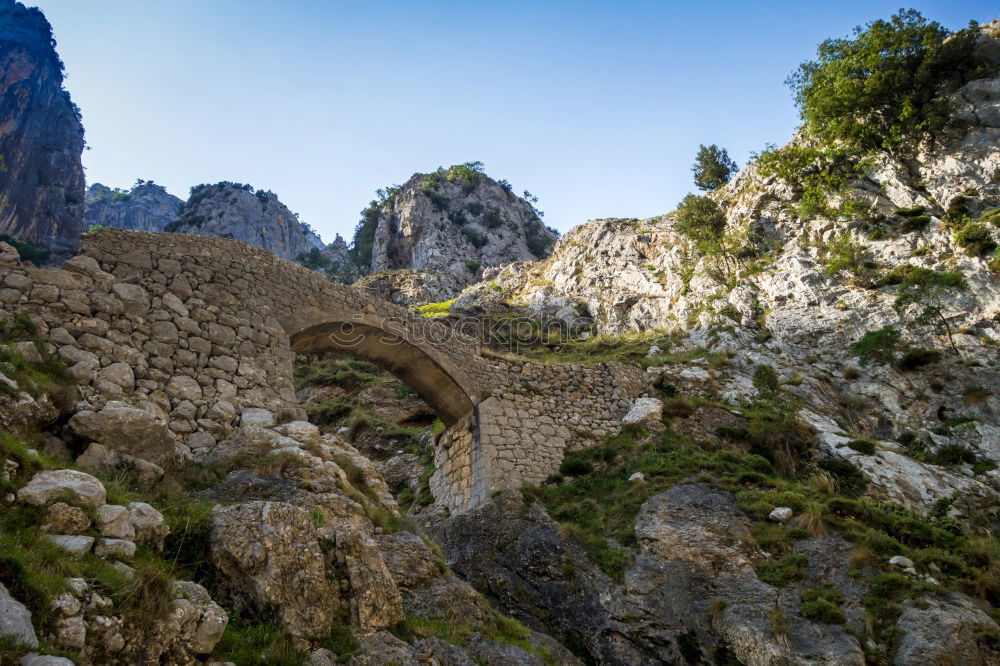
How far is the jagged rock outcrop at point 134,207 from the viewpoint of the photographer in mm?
81750

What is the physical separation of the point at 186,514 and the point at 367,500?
91.1 inches

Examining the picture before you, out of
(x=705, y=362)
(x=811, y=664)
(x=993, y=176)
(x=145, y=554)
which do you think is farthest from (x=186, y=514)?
(x=993, y=176)

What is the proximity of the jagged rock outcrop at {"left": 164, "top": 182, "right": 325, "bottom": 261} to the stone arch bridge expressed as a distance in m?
53.3

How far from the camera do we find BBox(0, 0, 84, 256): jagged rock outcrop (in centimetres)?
4666

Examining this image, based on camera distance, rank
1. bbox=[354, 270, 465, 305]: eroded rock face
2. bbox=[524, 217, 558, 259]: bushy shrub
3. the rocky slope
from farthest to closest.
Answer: bbox=[524, 217, 558, 259]: bushy shrub < the rocky slope < bbox=[354, 270, 465, 305]: eroded rock face

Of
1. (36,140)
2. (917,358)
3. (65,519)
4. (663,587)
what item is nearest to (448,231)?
(36,140)

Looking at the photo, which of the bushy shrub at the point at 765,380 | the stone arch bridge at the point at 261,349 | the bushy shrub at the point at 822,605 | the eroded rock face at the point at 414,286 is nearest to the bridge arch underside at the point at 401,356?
the stone arch bridge at the point at 261,349

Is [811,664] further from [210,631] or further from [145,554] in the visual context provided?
[145,554]

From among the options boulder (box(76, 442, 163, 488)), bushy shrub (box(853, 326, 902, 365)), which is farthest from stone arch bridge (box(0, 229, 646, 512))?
bushy shrub (box(853, 326, 902, 365))

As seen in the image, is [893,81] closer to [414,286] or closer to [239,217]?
[414,286]

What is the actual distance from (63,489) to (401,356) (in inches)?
316

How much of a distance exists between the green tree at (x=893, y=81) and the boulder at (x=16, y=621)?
84.7 feet

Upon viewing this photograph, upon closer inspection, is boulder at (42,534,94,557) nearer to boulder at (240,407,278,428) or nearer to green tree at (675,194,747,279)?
boulder at (240,407,278,428)

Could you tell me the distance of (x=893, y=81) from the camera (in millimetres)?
21578
